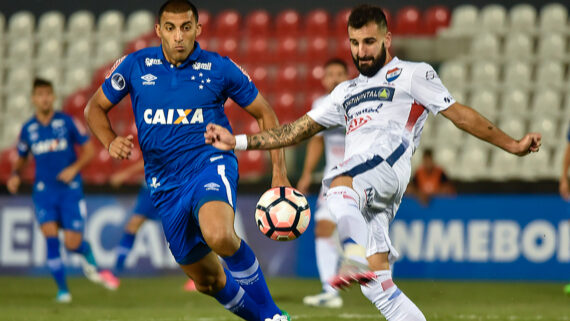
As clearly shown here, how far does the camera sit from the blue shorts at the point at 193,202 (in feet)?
18.0

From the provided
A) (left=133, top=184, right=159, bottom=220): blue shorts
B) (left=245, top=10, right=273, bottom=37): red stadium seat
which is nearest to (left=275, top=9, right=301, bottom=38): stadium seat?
(left=245, top=10, right=273, bottom=37): red stadium seat

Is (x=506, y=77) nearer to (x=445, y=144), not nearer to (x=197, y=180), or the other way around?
(x=445, y=144)

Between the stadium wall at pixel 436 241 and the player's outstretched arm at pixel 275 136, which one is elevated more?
the player's outstretched arm at pixel 275 136

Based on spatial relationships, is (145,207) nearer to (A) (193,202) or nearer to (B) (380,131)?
(A) (193,202)

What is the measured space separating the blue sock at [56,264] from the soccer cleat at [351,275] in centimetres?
548

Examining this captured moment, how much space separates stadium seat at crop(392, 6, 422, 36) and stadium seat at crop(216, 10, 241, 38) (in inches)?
121

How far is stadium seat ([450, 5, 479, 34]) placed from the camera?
15734 millimetres

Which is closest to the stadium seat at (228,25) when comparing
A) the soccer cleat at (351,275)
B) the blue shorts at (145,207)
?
the blue shorts at (145,207)

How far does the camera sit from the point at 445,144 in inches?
567

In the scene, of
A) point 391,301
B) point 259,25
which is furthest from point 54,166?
point 259,25

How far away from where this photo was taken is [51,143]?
32.7 feet

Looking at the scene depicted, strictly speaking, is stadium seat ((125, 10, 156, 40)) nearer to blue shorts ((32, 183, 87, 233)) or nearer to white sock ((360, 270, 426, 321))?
blue shorts ((32, 183, 87, 233))

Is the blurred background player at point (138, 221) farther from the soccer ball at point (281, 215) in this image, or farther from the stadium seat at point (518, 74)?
the stadium seat at point (518, 74)

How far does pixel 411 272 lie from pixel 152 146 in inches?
269
